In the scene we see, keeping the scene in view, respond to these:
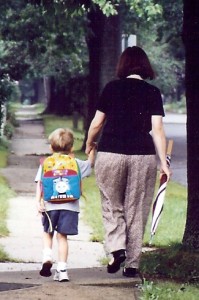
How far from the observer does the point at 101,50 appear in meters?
24.6

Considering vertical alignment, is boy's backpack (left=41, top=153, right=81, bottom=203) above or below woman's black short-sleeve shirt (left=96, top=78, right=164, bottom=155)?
below

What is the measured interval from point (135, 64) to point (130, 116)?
0.44 m

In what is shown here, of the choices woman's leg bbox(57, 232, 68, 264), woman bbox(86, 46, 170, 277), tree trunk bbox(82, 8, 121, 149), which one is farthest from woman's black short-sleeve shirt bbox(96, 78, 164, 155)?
tree trunk bbox(82, 8, 121, 149)

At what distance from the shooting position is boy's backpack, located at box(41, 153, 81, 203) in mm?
7328

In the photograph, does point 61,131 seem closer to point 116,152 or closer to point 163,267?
point 116,152

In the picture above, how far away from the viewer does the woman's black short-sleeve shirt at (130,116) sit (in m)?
7.43

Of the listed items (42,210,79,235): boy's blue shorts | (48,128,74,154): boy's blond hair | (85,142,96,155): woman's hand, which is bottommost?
(42,210,79,235): boy's blue shorts

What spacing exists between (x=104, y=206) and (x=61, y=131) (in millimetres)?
700

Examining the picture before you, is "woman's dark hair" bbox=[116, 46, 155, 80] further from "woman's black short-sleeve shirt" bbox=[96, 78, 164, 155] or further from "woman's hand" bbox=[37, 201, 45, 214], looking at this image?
"woman's hand" bbox=[37, 201, 45, 214]

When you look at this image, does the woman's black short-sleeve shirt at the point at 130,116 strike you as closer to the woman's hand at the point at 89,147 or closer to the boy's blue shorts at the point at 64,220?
the woman's hand at the point at 89,147

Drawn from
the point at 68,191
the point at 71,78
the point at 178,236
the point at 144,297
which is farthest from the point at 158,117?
the point at 71,78

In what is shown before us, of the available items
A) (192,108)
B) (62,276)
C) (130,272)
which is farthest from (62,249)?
(192,108)

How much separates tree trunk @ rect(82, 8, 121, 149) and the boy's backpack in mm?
16446

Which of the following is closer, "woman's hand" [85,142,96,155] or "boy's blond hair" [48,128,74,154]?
"boy's blond hair" [48,128,74,154]
